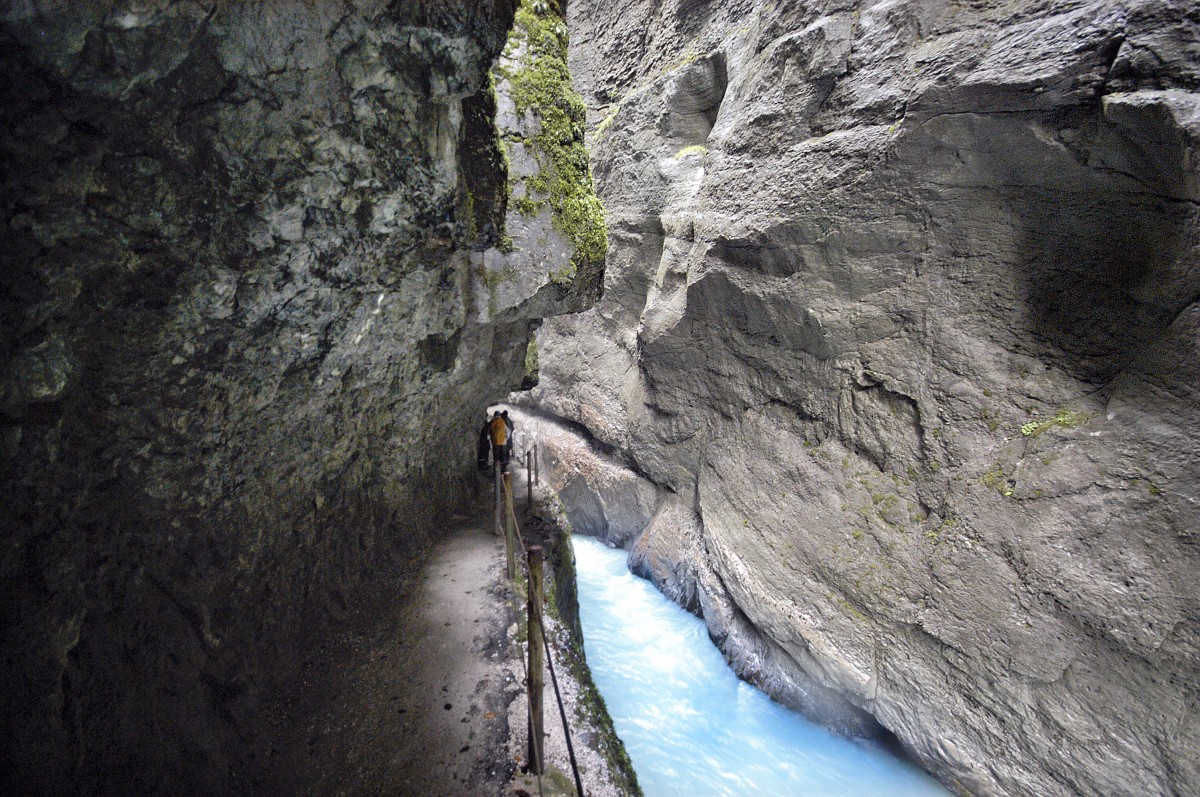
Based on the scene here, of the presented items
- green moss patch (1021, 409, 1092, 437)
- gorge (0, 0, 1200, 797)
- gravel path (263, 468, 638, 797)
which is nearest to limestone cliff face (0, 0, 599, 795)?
gorge (0, 0, 1200, 797)

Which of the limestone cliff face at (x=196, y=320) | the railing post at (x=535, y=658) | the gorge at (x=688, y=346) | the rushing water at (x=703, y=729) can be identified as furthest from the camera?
the rushing water at (x=703, y=729)

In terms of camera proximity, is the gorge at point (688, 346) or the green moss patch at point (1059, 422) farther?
the green moss patch at point (1059, 422)

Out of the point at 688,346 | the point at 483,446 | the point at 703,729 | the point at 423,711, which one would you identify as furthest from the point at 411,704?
the point at 688,346

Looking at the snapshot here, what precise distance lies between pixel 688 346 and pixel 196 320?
822 centimetres

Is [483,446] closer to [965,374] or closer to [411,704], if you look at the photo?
[411,704]

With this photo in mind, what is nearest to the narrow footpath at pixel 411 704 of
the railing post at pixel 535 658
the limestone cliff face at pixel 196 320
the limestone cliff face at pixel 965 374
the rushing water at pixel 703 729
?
the limestone cliff face at pixel 196 320

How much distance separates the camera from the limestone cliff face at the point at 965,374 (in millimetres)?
4938

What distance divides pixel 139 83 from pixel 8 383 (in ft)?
4.88

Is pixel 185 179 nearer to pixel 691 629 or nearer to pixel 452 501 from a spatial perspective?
pixel 452 501

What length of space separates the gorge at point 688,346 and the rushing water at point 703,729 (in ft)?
1.72

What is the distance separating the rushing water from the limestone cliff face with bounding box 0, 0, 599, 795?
5781 millimetres

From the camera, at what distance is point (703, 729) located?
811cm

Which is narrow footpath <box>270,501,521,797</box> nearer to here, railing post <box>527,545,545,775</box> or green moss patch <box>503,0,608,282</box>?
railing post <box>527,545,545,775</box>

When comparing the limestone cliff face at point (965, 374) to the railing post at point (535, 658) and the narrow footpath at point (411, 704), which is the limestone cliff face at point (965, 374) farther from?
the railing post at point (535, 658)
